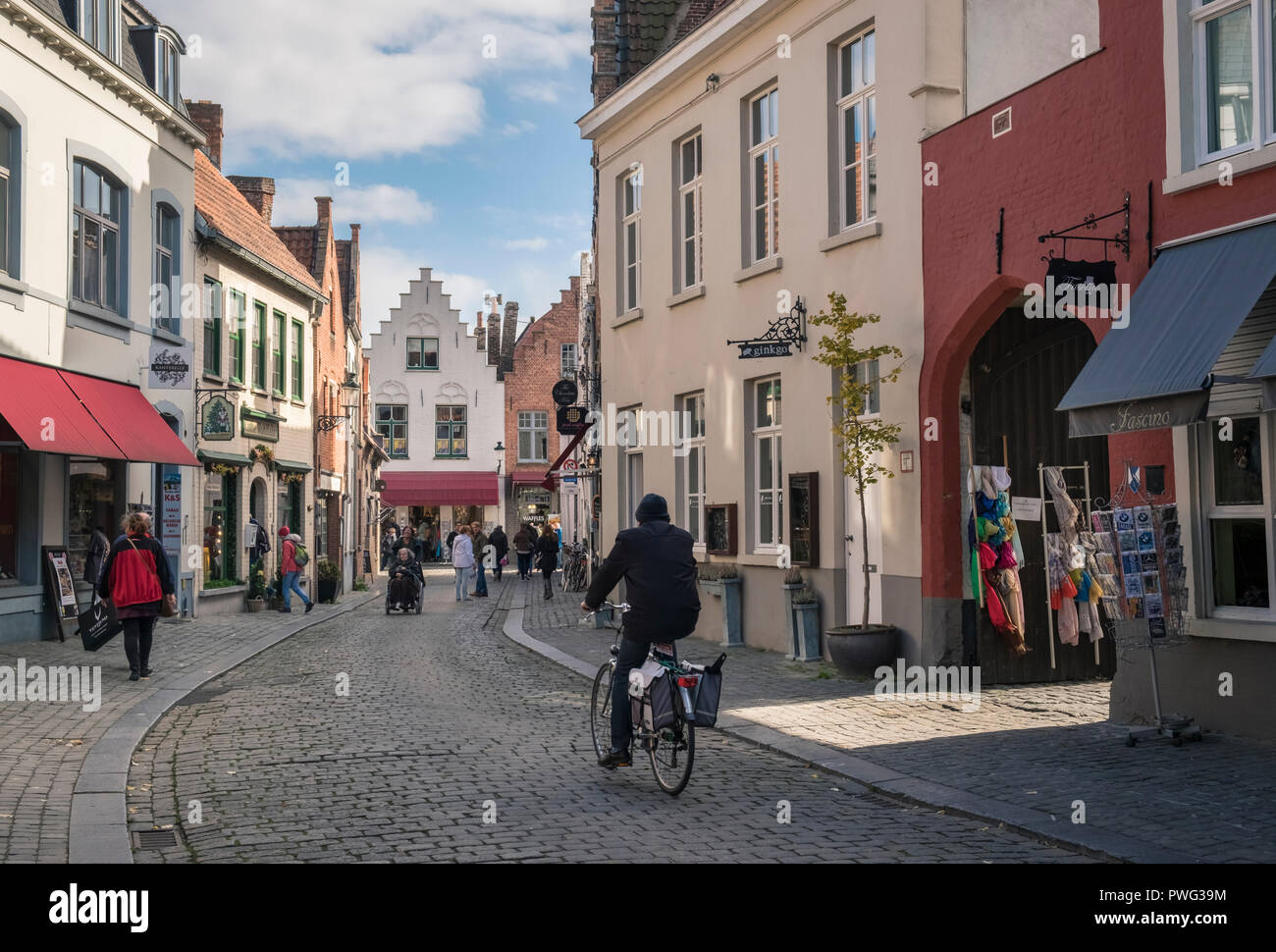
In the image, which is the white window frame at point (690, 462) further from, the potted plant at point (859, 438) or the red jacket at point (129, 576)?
the red jacket at point (129, 576)

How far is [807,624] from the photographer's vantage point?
1391cm

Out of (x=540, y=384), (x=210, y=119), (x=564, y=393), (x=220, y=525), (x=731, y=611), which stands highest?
(x=210, y=119)

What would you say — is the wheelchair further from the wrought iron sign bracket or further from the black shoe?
the black shoe

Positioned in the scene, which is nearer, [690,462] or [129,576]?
[129,576]

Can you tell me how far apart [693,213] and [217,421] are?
29.6 ft

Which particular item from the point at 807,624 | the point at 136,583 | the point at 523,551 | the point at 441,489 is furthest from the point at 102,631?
the point at 441,489

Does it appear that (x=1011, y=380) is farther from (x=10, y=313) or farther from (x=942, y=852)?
(x=10, y=313)

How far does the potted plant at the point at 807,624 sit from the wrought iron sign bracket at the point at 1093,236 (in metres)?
4.90

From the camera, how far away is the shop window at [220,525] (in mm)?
23203

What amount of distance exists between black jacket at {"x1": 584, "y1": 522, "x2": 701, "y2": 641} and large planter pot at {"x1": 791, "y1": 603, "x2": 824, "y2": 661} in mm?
6434

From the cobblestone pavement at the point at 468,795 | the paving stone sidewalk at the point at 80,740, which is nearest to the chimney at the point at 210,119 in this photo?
the paving stone sidewalk at the point at 80,740

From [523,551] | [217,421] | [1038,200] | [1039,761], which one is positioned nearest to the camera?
[1039,761]

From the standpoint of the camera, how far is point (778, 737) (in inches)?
365

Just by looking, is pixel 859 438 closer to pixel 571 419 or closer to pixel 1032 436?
pixel 1032 436
